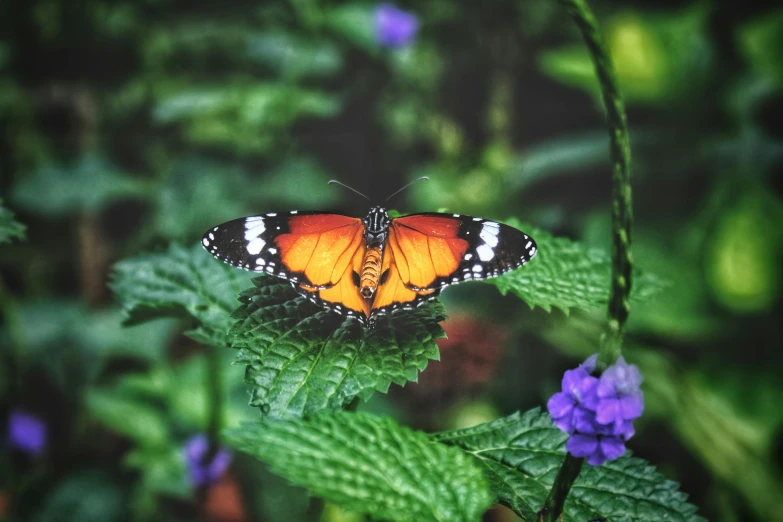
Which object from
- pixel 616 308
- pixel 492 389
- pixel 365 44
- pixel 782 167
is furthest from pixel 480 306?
pixel 616 308

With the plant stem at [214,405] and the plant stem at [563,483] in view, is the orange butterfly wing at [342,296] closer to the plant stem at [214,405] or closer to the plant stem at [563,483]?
the plant stem at [563,483]

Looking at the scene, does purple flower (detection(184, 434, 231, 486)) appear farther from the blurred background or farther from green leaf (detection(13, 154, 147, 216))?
green leaf (detection(13, 154, 147, 216))

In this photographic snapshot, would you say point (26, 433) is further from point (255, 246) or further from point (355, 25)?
point (355, 25)

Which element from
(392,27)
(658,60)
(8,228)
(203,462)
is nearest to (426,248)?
(8,228)

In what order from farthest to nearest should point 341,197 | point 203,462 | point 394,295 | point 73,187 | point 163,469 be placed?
1. point 341,197
2. point 73,187
3. point 163,469
4. point 203,462
5. point 394,295

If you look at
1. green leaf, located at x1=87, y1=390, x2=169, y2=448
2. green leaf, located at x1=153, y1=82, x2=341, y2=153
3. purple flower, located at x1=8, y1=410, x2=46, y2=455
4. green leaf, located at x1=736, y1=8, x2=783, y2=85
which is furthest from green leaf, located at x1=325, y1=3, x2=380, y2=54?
purple flower, located at x1=8, y1=410, x2=46, y2=455

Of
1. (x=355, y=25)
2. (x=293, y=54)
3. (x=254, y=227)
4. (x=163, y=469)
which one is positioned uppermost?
(x=355, y=25)
